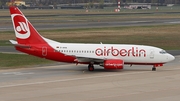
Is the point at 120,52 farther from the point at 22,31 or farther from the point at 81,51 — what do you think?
the point at 22,31

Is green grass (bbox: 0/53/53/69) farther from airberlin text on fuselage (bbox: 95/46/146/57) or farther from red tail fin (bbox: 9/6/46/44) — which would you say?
airberlin text on fuselage (bbox: 95/46/146/57)

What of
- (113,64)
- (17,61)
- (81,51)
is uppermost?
(81,51)

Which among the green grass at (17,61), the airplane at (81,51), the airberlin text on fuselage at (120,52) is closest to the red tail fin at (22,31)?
the airplane at (81,51)

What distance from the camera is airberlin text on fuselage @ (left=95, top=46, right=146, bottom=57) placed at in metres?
54.2

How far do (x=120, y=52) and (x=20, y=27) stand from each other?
464 inches

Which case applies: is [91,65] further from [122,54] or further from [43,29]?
[43,29]

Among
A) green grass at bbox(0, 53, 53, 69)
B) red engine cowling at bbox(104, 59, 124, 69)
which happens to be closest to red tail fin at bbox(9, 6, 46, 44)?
green grass at bbox(0, 53, 53, 69)

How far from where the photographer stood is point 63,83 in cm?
4531

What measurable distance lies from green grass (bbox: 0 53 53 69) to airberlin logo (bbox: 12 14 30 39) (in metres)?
4.24

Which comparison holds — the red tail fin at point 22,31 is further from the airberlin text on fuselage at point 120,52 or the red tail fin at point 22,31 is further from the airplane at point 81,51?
the airberlin text on fuselage at point 120,52

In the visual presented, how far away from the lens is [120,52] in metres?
54.2

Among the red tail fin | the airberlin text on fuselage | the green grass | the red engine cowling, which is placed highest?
the red tail fin

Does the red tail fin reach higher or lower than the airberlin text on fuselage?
higher

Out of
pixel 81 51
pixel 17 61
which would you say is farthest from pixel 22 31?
pixel 81 51
